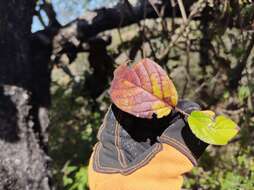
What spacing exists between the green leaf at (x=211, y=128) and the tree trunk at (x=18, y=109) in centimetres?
95

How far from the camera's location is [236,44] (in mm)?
2543

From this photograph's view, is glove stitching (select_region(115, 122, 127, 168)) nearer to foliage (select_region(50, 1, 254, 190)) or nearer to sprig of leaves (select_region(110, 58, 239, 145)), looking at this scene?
sprig of leaves (select_region(110, 58, 239, 145))

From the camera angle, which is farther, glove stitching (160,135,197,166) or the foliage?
the foliage

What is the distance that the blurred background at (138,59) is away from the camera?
2145 millimetres

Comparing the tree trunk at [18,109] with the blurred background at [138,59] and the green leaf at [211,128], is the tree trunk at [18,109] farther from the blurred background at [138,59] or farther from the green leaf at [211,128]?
the green leaf at [211,128]

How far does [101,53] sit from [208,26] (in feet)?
1.74

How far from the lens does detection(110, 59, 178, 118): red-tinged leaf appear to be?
3.51 ft

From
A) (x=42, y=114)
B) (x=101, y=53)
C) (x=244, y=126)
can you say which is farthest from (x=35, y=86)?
(x=244, y=126)

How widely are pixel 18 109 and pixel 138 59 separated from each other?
999mm

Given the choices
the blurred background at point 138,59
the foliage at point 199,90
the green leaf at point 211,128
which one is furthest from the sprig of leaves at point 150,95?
the foliage at point 199,90

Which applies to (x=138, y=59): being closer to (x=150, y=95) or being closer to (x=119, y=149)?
(x=119, y=149)

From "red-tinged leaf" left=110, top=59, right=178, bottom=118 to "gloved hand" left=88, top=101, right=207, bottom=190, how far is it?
76 mm

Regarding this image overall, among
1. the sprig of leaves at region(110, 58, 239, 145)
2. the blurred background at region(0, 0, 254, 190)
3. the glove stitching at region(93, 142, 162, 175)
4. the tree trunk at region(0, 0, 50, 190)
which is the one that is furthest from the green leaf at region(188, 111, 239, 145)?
the tree trunk at region(0, 0, 50, 190)

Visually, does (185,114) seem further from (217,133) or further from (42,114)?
(42,114)
